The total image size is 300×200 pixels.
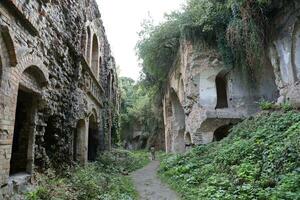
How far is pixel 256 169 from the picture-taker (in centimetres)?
583

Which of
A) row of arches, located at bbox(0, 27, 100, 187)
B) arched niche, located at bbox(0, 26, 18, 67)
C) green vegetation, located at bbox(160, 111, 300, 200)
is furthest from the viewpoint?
green vegetation, located at bbox(160, 111, 300, 200)

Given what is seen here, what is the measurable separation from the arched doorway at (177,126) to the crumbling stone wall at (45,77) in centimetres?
926

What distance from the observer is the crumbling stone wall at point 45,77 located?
4.41 meters

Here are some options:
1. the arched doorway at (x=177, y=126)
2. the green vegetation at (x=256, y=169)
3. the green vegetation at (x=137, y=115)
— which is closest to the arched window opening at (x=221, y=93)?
the arched doorway at (x=177, y=126)

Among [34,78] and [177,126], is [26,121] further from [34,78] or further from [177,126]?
[177,126]

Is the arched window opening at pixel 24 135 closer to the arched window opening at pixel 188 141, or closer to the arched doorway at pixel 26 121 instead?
the arched doorway at pixel 26 121

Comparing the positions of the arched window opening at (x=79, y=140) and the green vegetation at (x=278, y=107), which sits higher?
the green vegetation at (x=278, y=107)

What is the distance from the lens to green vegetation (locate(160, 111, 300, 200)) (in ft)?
16.3

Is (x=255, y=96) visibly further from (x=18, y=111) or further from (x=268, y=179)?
(x=18, y=111)

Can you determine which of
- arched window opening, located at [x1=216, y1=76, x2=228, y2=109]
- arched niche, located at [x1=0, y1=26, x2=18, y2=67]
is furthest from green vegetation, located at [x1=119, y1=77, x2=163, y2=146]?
arched niche, located at [x1=0, y1=26, x2=18, y2=67]

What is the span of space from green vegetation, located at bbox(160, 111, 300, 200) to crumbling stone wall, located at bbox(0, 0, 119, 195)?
3.51 m

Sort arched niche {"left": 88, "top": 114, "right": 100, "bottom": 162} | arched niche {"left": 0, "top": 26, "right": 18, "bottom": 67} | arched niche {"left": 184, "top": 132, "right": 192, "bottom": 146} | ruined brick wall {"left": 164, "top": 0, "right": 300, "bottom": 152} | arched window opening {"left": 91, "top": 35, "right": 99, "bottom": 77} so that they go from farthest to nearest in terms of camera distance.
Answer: arched niche {"left": 184, "top": 132, "right": 192, "bottom": 146}, arched niche {"left": 88, "top": 114, "right": 100, "bottom": 162}, arched window opening {"left": 91, "top": 35, "right": 99, "bottom": 77}, ruined brick wall {"left": 164, "top": 0, "right": 300, "bottom": 152}, arched niche {"left": 0, "top": 26, "right": 18, "bottom": 67}

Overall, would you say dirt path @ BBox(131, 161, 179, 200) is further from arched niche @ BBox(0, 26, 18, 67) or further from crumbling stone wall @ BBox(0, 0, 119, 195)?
arched niche @ BBox(0, 26, 18, 67)

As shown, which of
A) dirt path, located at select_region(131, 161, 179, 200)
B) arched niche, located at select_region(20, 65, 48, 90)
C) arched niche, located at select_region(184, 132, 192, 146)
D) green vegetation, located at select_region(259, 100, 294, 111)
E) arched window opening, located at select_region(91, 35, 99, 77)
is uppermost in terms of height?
arched window opening, located at select_region(91, 35, 99, 77)
